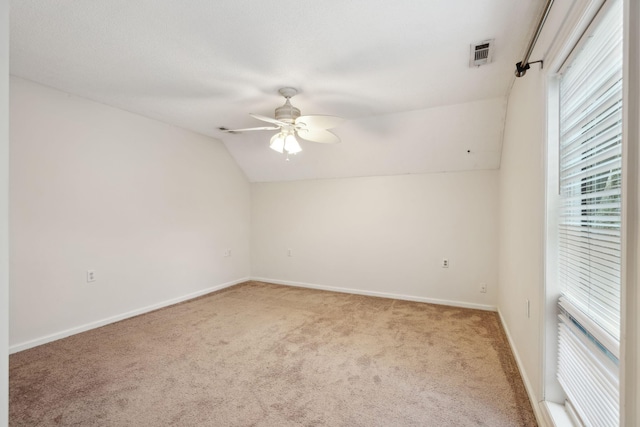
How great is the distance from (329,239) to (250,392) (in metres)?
2.82

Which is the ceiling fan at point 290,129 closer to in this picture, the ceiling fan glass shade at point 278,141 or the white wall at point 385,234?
the ceiling fan glass shade at point 278,141

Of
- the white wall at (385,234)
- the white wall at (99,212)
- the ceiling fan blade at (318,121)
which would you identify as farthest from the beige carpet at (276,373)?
the ceiling fan blade at (318,121)

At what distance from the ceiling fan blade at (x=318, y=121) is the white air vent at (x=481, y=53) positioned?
1.03 m

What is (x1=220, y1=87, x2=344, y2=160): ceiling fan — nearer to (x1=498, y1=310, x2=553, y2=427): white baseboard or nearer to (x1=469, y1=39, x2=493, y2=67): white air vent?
(x1=469, y1=39, x2=493, y2=67): white air vent

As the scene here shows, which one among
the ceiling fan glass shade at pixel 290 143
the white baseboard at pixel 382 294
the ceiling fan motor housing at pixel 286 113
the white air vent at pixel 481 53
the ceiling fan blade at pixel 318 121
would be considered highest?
the white air vent at pixel 481 53

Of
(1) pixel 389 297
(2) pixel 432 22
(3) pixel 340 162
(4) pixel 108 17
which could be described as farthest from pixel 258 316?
(2) pixel 432 22

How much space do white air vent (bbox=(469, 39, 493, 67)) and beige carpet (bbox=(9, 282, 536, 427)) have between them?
2.33m

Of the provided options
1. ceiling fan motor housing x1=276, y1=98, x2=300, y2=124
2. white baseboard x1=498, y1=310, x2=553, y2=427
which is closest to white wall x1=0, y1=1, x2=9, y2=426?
ceiling fan motor housing x1=276, y1=98, x2=300, y2=124

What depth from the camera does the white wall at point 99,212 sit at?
2602 millimetres

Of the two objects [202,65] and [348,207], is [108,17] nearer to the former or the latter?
[202,65]

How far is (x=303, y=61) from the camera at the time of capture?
2.20 metres

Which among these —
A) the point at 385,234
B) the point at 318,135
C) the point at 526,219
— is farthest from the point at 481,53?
the point at 385,234

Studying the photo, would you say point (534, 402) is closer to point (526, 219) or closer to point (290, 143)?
point (526, 219)

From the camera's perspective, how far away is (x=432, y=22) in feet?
5.79
